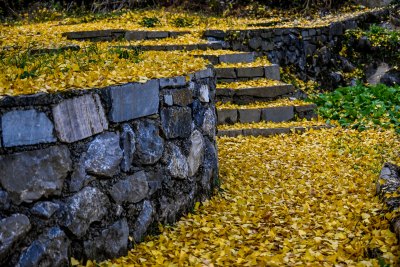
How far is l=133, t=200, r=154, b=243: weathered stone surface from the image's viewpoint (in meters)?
3.97

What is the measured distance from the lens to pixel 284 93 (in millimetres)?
8797

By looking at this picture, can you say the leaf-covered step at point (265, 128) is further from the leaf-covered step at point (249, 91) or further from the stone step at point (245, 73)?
the stone step at point (245, 73)

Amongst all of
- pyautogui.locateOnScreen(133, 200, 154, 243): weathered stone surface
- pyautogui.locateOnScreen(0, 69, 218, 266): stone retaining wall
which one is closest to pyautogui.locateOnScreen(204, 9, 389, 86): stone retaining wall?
pyautogui.locateOnScreen(0, 69, 218, 266): stone retaining wall

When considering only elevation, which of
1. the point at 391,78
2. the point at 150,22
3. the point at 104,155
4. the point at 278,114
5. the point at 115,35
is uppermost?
the point at 150,22

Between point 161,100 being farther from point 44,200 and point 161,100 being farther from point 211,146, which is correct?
point 44,200

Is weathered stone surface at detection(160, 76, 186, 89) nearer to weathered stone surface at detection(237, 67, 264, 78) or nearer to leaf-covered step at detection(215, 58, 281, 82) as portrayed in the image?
leaf-covered step at detection(215, 58, 281, 82)

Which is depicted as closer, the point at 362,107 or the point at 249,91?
the point at 249,91

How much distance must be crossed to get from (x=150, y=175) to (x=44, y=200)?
105 cm

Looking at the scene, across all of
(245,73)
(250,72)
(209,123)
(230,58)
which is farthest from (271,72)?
(209,123)

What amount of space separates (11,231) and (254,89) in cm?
596

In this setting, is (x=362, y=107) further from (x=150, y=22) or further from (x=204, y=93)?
(x=204, y=93)

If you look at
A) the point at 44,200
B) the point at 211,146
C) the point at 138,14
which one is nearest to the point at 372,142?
the point at 211,146

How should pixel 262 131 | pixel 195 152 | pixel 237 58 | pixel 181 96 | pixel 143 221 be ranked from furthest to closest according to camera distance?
pixel 237 58
pixel 262 131
pixel 195 152
pixel 181 96
pixel 143 221

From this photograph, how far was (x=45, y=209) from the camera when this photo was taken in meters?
3.21
